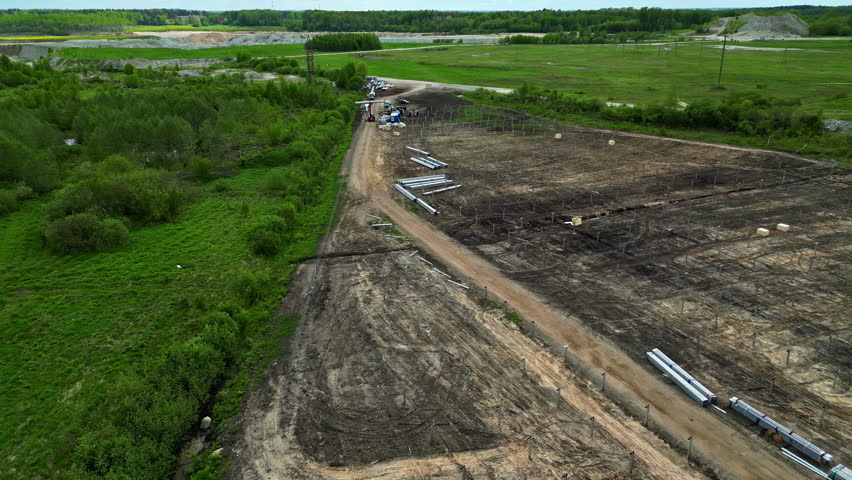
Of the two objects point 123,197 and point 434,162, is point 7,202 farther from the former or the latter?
point 434,162

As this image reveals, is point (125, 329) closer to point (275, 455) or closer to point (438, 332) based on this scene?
point (275, 455)

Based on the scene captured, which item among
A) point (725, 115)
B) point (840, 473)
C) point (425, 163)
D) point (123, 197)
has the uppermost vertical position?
point (725, 115)

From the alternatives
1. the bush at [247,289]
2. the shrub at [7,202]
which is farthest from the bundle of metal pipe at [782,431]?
the shrub at [7,202]

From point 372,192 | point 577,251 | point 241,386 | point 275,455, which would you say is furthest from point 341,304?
point 372,192

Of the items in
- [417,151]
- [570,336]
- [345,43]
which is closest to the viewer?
[570,336]

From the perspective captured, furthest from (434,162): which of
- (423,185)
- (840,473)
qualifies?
(840,473)

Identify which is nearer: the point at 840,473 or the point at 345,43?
the point at 840,473

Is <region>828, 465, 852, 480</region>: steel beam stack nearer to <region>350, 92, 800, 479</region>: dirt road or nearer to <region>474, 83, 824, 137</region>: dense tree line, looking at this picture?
<region>350, 92, 800, 479</region>: dirt road

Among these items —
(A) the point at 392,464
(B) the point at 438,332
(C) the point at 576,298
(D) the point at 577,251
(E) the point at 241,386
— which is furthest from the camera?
(D) the point at 577,251
